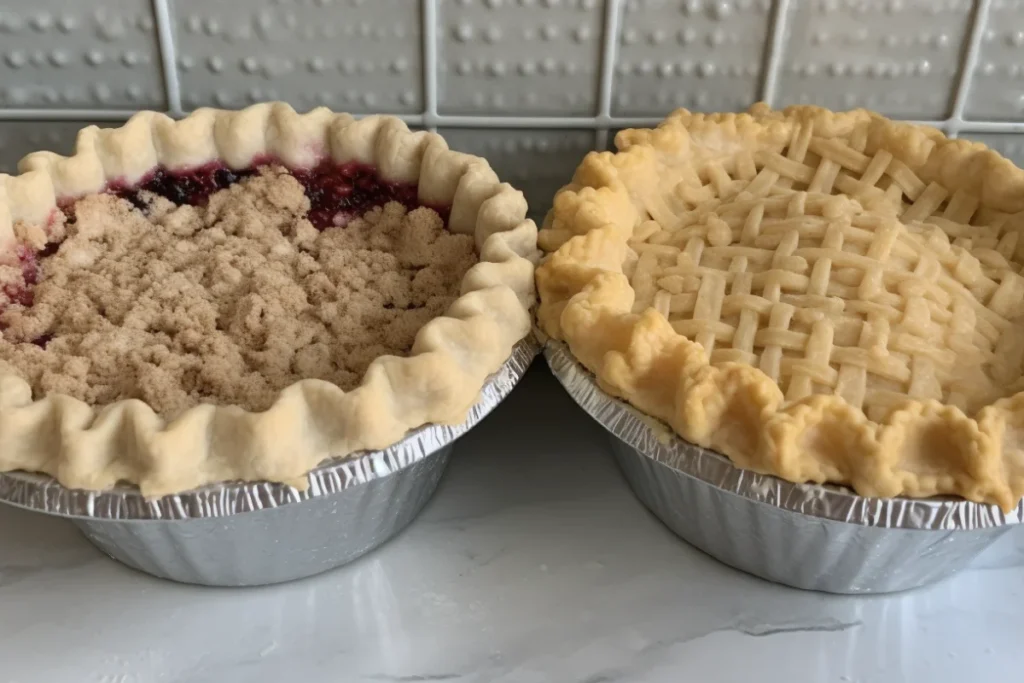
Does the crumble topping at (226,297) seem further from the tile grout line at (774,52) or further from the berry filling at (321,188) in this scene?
the tile grout line at (774,52)

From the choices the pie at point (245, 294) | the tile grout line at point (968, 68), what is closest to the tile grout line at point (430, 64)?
the pie at point (245, 294)

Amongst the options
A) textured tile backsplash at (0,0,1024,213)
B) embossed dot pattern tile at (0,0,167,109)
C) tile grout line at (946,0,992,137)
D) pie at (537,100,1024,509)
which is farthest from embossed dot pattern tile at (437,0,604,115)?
tile grout line at (946,0,992,137)

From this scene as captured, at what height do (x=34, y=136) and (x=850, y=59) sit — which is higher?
(x=850, y=59)

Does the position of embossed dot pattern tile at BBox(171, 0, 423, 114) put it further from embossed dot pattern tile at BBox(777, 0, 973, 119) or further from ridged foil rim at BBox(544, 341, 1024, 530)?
ridged foil rim at BBox(544, 341, 1024, 530)

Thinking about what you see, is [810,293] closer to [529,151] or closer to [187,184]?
[529,151]

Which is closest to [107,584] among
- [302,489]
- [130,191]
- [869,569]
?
[302,489]

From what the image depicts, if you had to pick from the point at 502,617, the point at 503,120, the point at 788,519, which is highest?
the point at 503,120

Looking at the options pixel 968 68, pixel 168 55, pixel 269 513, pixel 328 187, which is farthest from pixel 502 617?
pixel 968 68

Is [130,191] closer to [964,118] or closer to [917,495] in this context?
[917,495]
